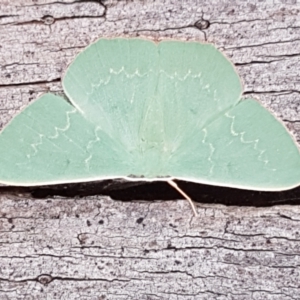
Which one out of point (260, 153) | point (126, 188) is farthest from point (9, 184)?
point (260, 153)

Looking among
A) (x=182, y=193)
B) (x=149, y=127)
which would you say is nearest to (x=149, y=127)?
(x=149, y=127)

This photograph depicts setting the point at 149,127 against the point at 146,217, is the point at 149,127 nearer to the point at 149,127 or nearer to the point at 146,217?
the point at 149,127

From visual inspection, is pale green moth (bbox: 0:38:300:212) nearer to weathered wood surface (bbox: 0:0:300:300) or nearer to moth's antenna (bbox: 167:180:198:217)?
moth's antenna (bbox: 167:180:198:217)

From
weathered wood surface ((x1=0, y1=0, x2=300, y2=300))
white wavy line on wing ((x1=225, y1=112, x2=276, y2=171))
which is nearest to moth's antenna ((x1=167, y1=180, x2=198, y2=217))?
weathered wood surface ((x1=0, y1=0, x2=300, y2=300))

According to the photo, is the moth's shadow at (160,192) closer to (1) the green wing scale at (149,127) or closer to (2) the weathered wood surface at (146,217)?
(2) the weathered wood surface at (146,217)

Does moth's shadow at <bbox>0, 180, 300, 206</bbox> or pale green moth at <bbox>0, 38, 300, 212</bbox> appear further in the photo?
moth's shadow at <bbox>0, 180, 300, 206</bbox>
